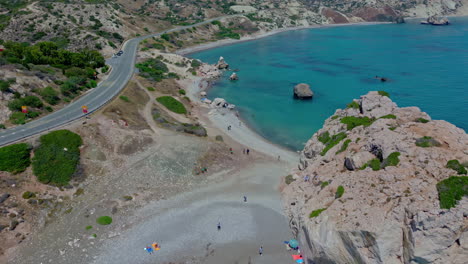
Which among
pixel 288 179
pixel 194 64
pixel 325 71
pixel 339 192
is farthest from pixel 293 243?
pixel 325 71

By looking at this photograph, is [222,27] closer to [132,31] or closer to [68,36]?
[132,31]

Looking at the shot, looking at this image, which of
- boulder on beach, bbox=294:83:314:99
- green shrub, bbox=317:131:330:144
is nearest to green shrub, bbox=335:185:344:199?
green shrub, bbox=317:131:330:144

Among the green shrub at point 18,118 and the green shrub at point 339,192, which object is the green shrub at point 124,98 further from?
the green shrub at point 339,192

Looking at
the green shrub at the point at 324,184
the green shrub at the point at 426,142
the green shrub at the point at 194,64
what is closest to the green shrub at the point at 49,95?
the green shrub at the point at 324,184

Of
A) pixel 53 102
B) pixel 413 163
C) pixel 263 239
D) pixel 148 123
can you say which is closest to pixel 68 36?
pixel 53 102

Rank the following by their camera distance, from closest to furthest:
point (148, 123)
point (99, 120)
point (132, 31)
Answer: point (99, 120)
point (148, 123)
point (132, 31)
